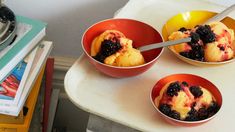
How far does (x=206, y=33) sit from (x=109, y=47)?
0.16 metres

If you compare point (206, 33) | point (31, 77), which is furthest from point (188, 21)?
point (31, 77)

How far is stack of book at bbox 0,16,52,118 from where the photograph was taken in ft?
2.18

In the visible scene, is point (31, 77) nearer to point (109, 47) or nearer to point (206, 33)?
point (109, 47)

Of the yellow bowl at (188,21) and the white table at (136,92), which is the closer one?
the white table at (136,92)

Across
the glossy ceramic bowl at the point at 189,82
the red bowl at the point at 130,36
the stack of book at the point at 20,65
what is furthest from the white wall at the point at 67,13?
the glossy ceramic bowl at the point at 189,82

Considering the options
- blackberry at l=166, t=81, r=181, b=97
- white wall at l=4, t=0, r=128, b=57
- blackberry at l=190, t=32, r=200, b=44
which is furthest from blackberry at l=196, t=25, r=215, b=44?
white wall at l=4, t=0, r=128, b=57

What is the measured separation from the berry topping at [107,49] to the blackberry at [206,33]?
0.14 metres

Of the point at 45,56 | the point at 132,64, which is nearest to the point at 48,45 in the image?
the point at 45,56

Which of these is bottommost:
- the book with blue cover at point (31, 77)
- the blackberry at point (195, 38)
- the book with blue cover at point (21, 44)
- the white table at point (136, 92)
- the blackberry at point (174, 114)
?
the book with blue cover at point (31, 77)

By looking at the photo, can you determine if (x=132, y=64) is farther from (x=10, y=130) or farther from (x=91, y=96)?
(x=10, y=130)

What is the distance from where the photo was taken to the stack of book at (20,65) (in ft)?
2.18

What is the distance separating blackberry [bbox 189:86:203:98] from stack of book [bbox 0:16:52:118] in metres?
0.32

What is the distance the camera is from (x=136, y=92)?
559 millimetres

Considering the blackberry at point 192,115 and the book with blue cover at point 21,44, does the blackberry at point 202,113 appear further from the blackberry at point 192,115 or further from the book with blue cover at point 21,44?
the book with blue cover at point 21,44
